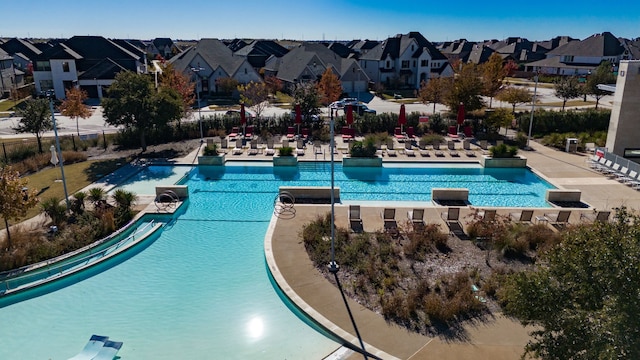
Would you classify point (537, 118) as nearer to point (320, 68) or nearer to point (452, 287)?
point (452, 287)

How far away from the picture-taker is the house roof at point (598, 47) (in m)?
74.7

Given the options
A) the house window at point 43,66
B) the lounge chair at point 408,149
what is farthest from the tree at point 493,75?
the house window at point 43,66

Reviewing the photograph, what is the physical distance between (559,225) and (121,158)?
82.6 ft

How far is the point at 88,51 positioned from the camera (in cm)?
6419

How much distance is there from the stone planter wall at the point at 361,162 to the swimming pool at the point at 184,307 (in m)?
8.47

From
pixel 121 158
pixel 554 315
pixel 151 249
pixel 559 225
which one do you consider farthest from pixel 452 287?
pixel 121 158

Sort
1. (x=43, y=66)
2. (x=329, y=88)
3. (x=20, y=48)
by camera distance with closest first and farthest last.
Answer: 1. (x=329, y=88)
2. (x=43, y=66)
3. (x=20, y=48)

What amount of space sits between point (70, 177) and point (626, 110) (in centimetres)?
3208

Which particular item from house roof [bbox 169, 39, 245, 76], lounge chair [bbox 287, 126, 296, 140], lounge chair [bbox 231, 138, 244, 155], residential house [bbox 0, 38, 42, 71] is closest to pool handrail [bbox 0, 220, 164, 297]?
lounge chair [bbox 231, 138, 244, 155]

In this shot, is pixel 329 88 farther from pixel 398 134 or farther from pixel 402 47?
pixel 402 47

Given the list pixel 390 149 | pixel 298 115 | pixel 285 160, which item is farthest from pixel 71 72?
pixel 390 149

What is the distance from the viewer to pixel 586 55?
249ft

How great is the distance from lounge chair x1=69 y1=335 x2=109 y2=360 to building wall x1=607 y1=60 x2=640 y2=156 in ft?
94.6

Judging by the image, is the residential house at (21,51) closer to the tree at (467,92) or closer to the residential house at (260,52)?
the residential house at (260,52)
